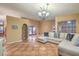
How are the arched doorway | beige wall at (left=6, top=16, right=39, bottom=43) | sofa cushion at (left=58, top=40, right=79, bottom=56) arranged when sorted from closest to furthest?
sofa cushion at (left=58, top=40, right=79, bottom=56)
beige wall at (left=6, top=16, right=39, bottom=43)
the arched doorway

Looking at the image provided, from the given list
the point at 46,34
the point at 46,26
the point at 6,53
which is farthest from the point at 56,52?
the point at 6,53

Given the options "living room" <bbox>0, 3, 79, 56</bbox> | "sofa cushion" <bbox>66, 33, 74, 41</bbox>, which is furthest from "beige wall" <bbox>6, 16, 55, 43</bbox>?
"sofa cushion" <bbox>66, 33, 74, 41</bbox>

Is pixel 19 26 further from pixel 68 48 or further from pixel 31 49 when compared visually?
pixel 68 48

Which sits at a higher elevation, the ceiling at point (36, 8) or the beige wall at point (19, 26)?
the ceiling at point (36, 8)

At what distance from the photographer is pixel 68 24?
7.70 ft

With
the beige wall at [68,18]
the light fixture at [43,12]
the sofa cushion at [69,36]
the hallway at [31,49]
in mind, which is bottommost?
the hallway at [31,49]

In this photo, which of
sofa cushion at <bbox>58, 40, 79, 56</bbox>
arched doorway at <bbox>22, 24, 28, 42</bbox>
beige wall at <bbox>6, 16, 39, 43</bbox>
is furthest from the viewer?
arched doorway at <bbox>22, 24, 28, 42</bbox>

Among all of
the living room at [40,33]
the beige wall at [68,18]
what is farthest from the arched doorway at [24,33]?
the beige wall at [68,18]

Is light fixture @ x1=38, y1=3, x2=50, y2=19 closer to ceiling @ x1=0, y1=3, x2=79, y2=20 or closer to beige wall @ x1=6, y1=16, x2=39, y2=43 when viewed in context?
ceiling @ x1=0, y1=3, x2=79, y2=20

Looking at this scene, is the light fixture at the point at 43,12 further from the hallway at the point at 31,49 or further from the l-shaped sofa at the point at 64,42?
the hallway at the point at 31,49

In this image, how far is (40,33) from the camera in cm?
244

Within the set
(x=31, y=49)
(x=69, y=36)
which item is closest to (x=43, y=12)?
(x=69, y=36)

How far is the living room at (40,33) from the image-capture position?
2.23 meters

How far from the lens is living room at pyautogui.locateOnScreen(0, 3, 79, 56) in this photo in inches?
87.7
